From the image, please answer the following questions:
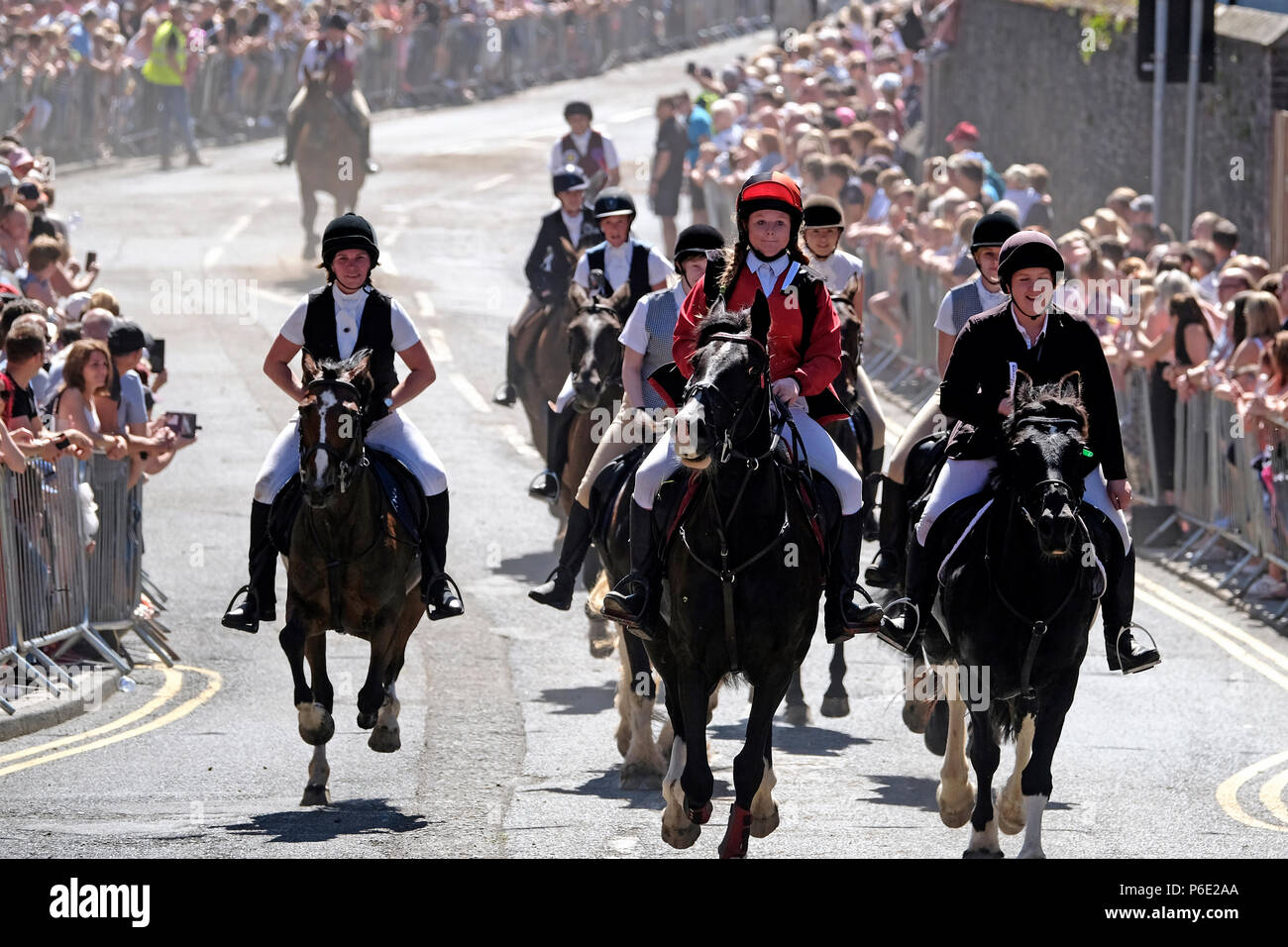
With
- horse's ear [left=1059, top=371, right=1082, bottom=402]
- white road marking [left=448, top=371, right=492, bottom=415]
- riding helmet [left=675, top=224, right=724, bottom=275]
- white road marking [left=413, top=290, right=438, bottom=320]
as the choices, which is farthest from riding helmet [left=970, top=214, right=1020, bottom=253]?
white road marking [left=413, top=290, right=438, bottom=320]

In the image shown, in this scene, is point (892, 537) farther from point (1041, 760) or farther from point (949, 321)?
point (1041, 760)

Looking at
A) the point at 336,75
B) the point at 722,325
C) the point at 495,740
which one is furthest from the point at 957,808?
the point at 336,75

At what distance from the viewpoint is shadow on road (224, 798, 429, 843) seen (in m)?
11.6

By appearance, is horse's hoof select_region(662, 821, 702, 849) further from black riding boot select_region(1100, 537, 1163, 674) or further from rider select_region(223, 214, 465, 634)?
rider select_region(223, 214, 465, 634)

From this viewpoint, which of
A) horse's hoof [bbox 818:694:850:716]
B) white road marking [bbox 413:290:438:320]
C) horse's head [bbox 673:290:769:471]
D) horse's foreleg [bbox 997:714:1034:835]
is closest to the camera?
horse's head [bbox 673:290:769:471]

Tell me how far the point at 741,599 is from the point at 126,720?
5416mm

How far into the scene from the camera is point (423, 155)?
43688 millimetres

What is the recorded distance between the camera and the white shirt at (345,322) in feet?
42.7

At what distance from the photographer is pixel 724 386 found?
10320mm

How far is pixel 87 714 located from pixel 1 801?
2746mm

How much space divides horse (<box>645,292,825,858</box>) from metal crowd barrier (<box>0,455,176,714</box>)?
520cm

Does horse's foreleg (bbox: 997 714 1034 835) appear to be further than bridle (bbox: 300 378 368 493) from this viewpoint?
No
